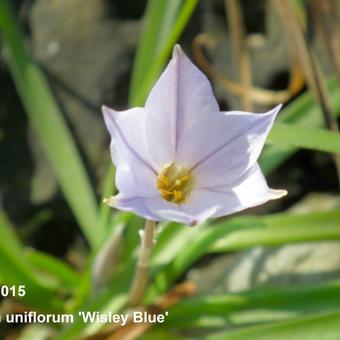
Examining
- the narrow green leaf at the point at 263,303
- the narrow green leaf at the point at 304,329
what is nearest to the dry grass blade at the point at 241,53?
the narrow green leaf at the point at 263,303

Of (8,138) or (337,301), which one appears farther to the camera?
(8,138)

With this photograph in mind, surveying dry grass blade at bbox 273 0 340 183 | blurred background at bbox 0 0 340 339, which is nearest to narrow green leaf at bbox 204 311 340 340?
blurred background at bbox 0 0 340 339

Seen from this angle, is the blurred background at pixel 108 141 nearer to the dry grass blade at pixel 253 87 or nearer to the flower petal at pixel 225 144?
the dry grass blade at pixel 253 87

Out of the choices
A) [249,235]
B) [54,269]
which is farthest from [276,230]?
[54,269]

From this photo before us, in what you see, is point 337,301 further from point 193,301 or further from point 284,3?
point 284,3

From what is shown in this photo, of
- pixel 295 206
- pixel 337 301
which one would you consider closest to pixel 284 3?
pixel 295 206

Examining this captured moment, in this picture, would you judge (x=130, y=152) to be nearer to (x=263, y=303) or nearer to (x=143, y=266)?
(x=143, y=266)
